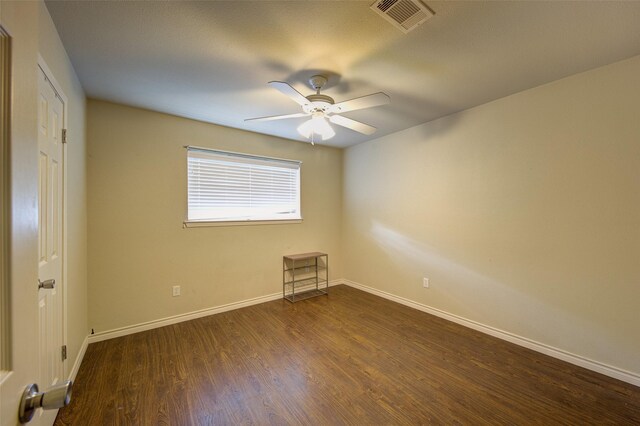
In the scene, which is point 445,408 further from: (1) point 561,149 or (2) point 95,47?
(2) point 95,47

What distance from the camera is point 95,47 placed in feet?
6.00

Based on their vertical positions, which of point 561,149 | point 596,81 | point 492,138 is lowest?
point 561,149

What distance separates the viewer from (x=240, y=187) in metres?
3.61

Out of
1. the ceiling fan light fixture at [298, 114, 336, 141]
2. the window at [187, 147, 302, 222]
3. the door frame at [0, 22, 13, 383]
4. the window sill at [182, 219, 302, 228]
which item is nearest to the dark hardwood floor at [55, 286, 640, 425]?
the window sill at [182, 219, 302, 228]

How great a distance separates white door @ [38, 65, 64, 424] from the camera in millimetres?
1458

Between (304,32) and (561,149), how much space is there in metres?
2.36

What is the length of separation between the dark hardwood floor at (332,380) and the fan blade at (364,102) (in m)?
2.10

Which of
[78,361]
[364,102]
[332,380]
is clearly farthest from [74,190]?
[332,380]

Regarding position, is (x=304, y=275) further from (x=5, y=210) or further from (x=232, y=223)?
(x=5, y=210)

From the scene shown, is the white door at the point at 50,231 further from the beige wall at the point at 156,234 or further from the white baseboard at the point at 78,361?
the beige wall at the point at 156,234

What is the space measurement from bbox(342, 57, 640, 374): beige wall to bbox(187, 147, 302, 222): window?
1.62 meters

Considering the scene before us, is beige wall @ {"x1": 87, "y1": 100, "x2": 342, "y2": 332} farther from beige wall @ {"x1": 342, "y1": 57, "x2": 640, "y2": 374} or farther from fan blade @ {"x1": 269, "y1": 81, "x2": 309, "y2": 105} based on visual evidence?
beige wall @ {"x1": 342, "y1": 57, "x2": 640, "y2": 374}

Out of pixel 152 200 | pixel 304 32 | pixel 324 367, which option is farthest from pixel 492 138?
pixel 152 200

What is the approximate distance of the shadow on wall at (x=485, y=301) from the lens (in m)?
2.25
